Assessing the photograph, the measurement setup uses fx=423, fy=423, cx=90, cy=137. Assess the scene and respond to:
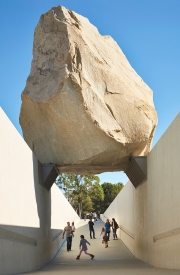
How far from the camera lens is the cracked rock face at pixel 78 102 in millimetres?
12922

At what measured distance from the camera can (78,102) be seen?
12.8 meters

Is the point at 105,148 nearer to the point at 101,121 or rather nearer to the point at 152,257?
the point at 101,121

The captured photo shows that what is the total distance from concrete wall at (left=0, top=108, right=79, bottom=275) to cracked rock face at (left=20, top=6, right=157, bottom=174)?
1379 mm

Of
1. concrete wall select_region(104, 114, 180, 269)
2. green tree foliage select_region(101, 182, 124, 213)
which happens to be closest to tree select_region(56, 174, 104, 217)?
green tree foliage select_region(101, 182, 124, 213)

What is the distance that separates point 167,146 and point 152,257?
4.22 meters

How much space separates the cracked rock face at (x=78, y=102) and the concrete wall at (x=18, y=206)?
1.38 m

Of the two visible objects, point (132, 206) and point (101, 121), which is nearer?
point (101, 121)

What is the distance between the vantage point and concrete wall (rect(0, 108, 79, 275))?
8.70 meters

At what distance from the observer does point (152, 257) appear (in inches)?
518

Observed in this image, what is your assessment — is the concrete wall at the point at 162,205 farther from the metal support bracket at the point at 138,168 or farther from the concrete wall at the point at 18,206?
the concrete wall at the point at 18,206

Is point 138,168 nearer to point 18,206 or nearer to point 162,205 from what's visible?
point 162,205

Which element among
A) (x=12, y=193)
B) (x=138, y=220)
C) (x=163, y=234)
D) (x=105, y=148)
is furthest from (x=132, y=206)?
(x=12, y=193)

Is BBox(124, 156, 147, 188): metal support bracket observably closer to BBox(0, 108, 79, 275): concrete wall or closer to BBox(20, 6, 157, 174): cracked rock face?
BBox(20, 6, 157, 174): cracked rock face

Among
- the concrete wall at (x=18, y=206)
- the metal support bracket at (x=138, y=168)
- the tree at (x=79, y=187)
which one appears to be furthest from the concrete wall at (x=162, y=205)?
the tree at (x=79, y=187)
